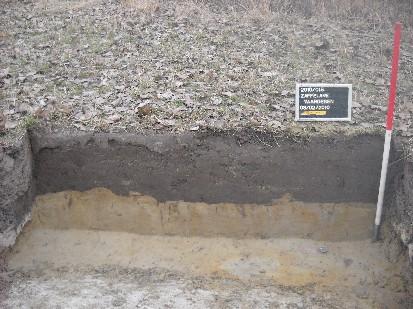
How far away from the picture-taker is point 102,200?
21.0 ft

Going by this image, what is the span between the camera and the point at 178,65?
24.8ft

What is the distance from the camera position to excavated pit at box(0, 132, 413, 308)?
19.5 feet

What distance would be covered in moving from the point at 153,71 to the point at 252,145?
2.33m

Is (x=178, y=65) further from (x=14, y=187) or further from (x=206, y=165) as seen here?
(x=14, y=187)

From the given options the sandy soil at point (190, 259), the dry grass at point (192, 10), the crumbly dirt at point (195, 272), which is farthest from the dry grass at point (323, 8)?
the crumbly dirt at point (195, 272)

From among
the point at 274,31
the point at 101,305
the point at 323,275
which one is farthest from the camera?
the point at 274,31

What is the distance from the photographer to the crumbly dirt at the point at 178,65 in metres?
6.43

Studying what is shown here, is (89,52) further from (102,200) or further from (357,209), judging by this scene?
(357,209)

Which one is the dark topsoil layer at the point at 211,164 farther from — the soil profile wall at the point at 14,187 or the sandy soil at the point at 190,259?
the sandy soil at the point at 190,259

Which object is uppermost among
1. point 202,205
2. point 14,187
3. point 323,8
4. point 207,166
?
point 323,8

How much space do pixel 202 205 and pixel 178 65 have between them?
8.35 ft

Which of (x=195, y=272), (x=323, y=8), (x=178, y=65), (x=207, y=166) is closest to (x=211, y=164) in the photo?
(x=207, y=166)

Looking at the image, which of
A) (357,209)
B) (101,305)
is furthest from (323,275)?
(101,305)

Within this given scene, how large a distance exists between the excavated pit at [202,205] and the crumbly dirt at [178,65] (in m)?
0.31
